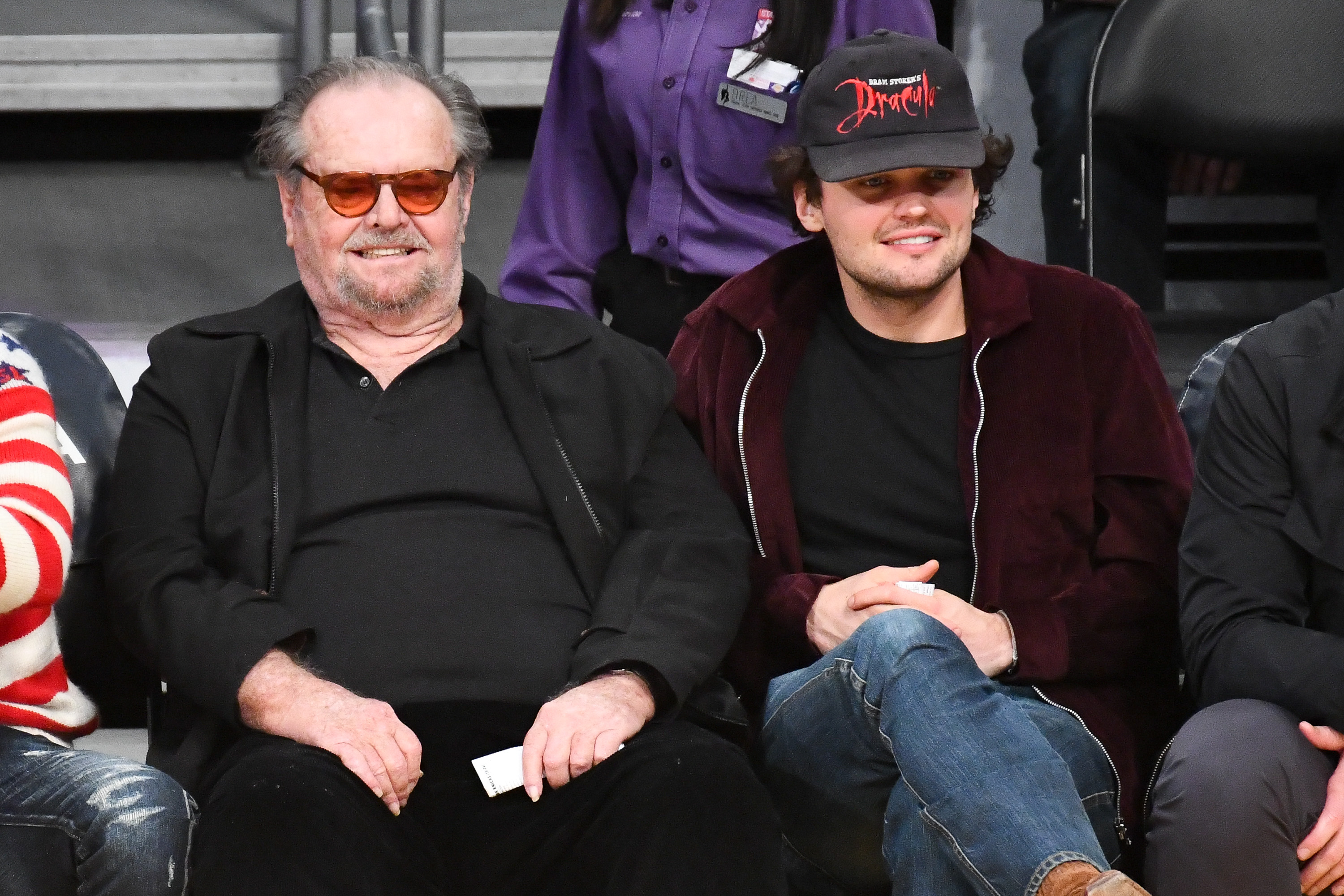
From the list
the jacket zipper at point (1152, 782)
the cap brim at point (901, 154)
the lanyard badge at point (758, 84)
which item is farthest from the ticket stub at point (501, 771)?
the lanyard badge at point (758, 84)

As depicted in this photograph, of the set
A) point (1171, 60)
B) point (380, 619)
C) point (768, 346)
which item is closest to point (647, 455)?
point (768, 346)

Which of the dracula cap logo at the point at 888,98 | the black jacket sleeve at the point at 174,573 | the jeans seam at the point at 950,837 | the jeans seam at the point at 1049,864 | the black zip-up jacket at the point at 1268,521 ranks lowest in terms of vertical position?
the jeans seam at the point at 950,837

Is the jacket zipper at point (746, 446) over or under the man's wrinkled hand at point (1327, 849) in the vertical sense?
over

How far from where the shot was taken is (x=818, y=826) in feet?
6.89

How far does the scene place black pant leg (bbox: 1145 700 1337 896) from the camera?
1.83m

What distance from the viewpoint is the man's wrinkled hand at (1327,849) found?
1.86 m

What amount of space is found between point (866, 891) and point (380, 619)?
66 cm

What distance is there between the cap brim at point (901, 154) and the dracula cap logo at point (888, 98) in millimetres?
30

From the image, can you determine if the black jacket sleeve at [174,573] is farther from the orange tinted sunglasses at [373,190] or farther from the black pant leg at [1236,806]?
the black pant leg at [1236,806]

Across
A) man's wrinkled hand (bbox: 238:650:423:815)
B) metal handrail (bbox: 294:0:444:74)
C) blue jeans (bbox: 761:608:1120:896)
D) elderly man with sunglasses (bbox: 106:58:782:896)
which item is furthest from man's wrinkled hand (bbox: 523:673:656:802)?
metal handrail (bbox: 294:0:444:74)

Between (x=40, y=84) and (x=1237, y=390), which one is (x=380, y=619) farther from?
(x=40, y=84)

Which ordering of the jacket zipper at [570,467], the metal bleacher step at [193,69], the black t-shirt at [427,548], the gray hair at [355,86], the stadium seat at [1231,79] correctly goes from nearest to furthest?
the black t-shirt at [427,548] < the jacket zipper at [570,467] < the gray hair at [355,86] < the stadium seat at [1231,79] < the metal bleacher step at [193,69]

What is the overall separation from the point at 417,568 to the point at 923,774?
65 centimetres

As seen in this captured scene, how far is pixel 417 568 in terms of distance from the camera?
6.98 ft
